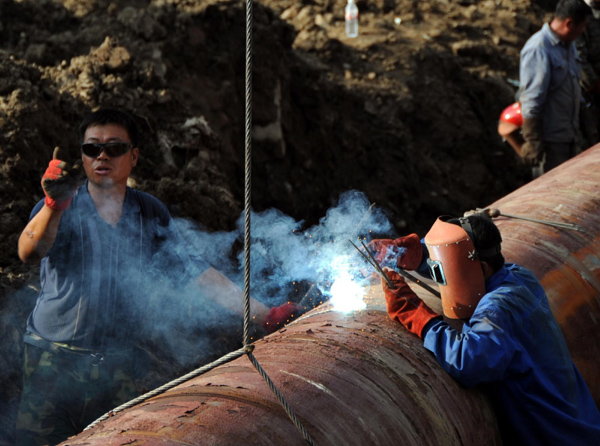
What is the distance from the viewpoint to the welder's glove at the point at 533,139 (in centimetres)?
647

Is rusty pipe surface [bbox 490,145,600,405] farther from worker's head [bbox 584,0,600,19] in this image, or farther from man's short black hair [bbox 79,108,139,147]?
worker's head [bbox 584,0,600,19]

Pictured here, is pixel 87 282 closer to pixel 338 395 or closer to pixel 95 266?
pixel 95 266

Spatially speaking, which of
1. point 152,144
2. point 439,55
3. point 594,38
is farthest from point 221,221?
point 594,38

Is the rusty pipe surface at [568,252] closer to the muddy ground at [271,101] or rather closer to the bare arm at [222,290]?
the bare arm at [222,290]

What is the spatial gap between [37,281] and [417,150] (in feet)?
16.3

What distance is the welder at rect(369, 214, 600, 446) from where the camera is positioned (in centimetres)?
254

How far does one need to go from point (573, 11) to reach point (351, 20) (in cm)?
377

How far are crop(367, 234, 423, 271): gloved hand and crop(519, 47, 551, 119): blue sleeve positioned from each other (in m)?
3.64

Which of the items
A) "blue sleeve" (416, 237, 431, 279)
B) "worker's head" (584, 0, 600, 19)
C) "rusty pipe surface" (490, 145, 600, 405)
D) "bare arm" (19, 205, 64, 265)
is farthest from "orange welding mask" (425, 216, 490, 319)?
"worker's head" (584, 0, 600, 19)

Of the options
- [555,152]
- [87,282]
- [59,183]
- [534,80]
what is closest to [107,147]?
[59,183]

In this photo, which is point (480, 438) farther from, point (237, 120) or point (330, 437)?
point (237, 120)

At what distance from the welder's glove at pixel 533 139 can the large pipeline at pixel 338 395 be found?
3.22 meters

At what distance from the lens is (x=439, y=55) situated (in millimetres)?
9086

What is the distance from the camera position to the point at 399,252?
3.22 meters
